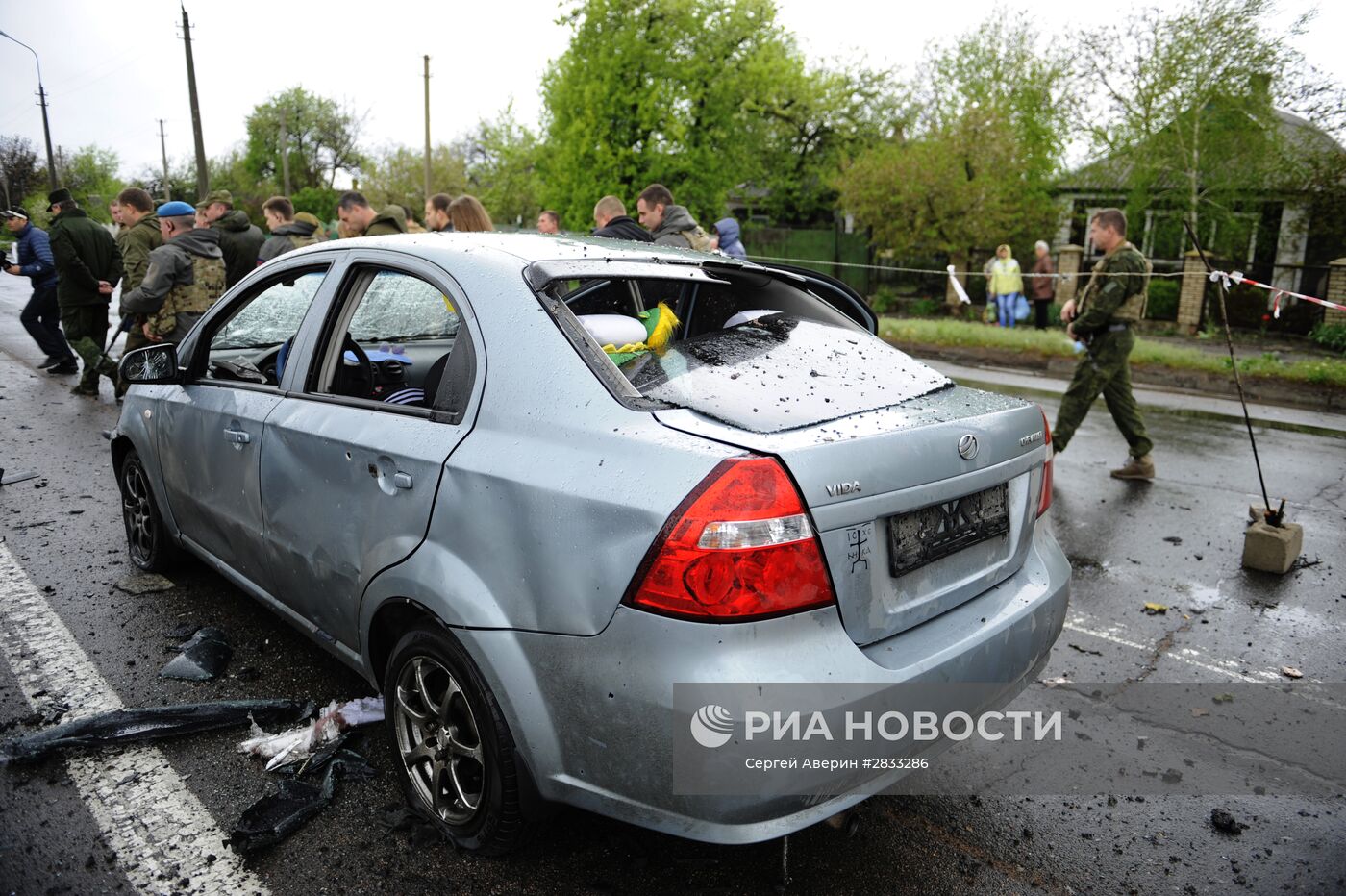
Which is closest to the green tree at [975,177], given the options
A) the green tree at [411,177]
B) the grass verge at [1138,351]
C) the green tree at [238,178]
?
the grass verge at [1138,351]

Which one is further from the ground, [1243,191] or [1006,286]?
[1243,191]

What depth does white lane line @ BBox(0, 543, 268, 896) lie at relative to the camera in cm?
232

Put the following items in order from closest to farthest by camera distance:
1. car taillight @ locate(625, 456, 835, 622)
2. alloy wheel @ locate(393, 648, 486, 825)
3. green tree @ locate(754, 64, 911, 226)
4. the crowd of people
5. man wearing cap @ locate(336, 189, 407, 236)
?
car taillight @ locate(625, 456, 835, 622) → alloy wheel @ locate(393, 648, 486, 825) → the crowd of people → man wearing cap @ locate(336, 189, 407, 236) → green tree @ locate(754, 64, 911, 226)

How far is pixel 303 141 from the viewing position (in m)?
72.5

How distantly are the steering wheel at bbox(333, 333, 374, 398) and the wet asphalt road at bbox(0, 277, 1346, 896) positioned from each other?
3.70 feet

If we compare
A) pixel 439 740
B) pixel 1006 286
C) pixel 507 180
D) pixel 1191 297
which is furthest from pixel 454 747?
pixel 507 180

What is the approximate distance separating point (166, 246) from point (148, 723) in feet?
17.2

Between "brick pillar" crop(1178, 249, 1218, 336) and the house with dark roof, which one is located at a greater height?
the house with dark roof

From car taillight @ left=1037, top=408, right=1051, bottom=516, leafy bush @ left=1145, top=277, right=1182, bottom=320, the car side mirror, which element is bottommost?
leafy bush @ left=1145, top=277, right=1182, bottom=320

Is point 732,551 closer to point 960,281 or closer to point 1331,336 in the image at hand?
point 1331,336

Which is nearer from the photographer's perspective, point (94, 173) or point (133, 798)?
point (133, 798)

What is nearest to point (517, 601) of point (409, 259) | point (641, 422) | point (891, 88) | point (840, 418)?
point (641, 422)

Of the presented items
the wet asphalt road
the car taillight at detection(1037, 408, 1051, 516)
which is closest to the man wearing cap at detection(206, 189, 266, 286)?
the wet asphalt road

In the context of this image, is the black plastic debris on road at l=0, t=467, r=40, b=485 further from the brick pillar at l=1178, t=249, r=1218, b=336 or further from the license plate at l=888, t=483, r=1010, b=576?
the brick pillar at l=1178, t=249, r=1218, b=336
